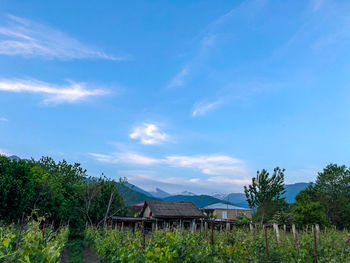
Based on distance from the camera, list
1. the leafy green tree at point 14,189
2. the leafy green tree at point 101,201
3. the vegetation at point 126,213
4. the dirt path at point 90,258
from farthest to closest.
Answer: the leafy green tree at point 101,201
the leafy green tree at point 14,189
the dirt path at point 90,258
the vegetation at point 126,213

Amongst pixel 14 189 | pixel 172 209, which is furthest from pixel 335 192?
pixel 14 189

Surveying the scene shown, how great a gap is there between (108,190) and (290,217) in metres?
20.0

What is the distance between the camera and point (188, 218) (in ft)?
90.9

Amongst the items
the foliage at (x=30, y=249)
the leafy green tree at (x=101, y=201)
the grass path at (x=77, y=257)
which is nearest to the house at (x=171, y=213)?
the leafy green tree at (x=101, y=201)

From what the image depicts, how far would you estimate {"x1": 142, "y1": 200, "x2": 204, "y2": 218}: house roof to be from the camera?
86.2 feet

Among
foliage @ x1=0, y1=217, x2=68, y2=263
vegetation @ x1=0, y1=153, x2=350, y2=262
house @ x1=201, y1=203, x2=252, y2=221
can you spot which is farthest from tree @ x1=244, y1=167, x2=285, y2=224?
foliage @ x1=0, y1=217, x2=68, y2=263

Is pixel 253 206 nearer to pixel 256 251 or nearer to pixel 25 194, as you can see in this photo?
pixel 256 251

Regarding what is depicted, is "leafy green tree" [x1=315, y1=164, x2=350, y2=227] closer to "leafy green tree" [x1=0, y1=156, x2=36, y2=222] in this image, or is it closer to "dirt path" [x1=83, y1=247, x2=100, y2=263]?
"dirt path" [x1=83, y1=247, x2=100, y2=263]

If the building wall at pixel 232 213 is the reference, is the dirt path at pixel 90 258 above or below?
below

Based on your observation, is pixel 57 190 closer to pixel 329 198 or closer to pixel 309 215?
pixel 309 215

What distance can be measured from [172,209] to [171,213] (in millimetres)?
908

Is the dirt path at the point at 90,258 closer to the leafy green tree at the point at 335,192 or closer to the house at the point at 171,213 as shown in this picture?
the house at the point at 171,213

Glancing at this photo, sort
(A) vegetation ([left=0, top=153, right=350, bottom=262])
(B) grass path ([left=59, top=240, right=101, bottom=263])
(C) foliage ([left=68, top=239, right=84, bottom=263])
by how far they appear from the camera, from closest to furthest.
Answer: (A) vegetation ([left=0, top=153, right=350, bottom=262]) < (C) foliage ([left=68, top=239, right=84, bottom=263]) < (B) grass path ([left=59, top=240, right=101, bottom=263])

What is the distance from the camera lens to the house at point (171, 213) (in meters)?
26.2
